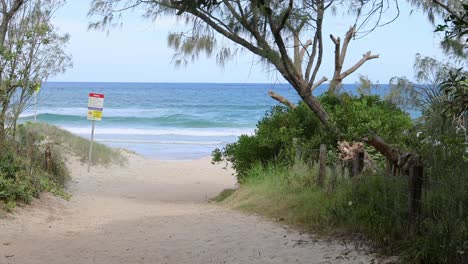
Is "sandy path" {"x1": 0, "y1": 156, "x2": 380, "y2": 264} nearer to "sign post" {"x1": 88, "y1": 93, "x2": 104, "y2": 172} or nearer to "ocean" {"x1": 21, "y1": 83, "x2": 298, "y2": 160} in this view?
"sign post" {"x1": 88, "y1": 93, "x2": 104, "y2": 172}

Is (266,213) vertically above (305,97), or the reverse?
(305,97)

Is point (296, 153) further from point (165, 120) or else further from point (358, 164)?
point (165, 120)

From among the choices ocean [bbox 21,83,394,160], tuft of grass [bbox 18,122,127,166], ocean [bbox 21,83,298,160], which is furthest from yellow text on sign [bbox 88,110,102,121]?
ocean [bbox 21,83,298,160]

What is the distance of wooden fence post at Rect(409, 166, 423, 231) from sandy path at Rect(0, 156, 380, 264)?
64 centimetres

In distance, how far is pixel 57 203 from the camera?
1123 centimetres

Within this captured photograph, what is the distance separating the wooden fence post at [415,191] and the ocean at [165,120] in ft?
53.3

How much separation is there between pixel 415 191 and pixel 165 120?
4211 cm

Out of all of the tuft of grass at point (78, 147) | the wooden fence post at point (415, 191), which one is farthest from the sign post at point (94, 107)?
the wooden fence post at point (415, 191)

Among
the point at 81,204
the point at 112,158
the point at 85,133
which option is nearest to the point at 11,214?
the point at 81,204

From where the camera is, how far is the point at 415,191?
626 cm

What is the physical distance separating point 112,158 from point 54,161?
20.6 ft

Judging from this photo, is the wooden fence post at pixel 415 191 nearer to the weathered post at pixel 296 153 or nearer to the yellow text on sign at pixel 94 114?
the weathered post at pixel 296 153

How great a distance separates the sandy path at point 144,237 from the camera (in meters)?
6.90

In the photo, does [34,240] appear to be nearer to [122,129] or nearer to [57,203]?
[57,203]
